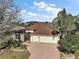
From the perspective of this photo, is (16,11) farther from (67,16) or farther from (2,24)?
(67,16)

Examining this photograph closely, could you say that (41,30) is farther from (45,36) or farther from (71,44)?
(71,44)

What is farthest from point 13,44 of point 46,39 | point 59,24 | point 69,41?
point 59,24

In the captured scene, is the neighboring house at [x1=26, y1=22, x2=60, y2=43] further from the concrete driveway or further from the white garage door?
the concrete driveway

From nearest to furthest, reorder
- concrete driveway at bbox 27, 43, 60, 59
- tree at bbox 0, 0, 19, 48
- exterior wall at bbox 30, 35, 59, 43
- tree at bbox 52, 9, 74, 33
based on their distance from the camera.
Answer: tree at bbox 0, 0, 19, 48 → concrete driveway at bbox 27, 43, 60, 59 → exterior wall at bbox 30, 35, 59, 43 → tree at bbox 52, 9, 74, 33

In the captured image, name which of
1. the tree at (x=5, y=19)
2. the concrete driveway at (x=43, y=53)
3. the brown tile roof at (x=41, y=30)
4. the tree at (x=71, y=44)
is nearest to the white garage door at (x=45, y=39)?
the brown tile roof at (x=41, y=30)

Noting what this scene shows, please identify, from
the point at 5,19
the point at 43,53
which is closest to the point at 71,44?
the point at 43,53

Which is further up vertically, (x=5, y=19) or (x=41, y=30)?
(x=5, y=19)

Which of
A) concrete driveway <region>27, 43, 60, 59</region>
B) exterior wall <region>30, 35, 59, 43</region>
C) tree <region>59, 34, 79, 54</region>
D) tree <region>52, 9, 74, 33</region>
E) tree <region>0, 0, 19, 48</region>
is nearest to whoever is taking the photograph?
tree <region>0, 0, 19, 48</region>

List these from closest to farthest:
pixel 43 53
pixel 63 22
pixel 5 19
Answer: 1. pixel 5 19
2. pixel 43 53
3. pixel 63 22

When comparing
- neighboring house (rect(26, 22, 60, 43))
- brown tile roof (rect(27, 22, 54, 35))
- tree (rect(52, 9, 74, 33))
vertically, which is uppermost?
tree (rect(52, 9, 74, 33))

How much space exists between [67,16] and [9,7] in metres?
41.4

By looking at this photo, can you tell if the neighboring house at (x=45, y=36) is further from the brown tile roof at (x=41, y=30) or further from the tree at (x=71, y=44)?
the tree at (x=71, y=44)

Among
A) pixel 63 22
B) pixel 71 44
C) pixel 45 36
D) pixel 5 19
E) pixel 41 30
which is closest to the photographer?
pixel 5 19

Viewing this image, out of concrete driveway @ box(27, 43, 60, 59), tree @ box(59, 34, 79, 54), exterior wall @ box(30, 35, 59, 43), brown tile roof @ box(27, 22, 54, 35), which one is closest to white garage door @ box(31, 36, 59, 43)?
exterior wall @ box(30, 35, 59, 43)
